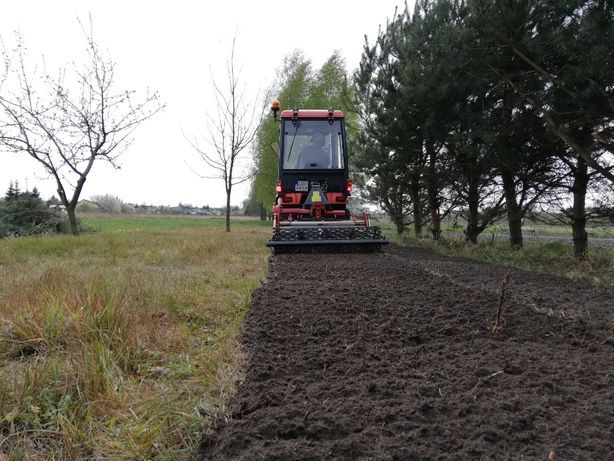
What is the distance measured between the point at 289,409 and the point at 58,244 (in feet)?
26.3

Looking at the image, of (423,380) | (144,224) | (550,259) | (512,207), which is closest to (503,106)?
(512,207)

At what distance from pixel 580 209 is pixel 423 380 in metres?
7.26

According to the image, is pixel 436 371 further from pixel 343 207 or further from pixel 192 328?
pixel 343 207

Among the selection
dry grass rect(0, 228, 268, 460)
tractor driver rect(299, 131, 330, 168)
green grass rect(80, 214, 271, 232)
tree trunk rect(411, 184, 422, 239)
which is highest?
tractor driver rect(299, 131, 330, 168)

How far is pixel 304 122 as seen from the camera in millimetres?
8875

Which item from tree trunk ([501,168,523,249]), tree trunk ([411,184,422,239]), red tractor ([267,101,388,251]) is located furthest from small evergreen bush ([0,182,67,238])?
tree trunk ([501,168,523,249])

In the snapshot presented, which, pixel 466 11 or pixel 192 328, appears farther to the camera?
pixel 466 11

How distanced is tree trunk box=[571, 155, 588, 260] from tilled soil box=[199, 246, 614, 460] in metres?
4.43

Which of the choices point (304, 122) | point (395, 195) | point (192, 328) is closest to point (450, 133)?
point (304, 122)

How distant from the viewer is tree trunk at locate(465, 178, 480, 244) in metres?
9.72

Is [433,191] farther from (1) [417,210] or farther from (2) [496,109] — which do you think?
(2) [496,109]

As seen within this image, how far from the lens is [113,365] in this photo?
222cm

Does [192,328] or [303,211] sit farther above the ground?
[303,211]

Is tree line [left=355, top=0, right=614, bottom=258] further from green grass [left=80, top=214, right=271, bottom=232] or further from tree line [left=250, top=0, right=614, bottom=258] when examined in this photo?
green grass [left=80, top=214, right=271, bottom=232]
